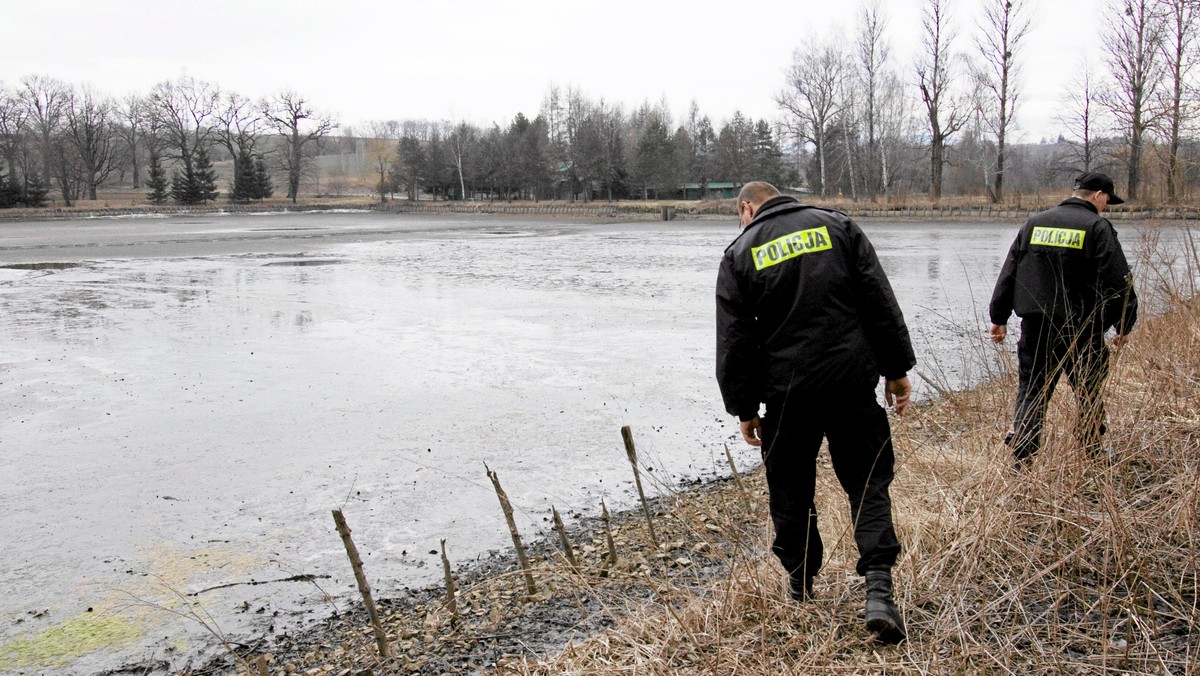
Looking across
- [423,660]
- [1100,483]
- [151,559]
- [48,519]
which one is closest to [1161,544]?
[1100,483]

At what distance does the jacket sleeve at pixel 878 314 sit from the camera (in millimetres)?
3377

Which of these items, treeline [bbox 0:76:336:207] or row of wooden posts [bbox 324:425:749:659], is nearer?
row of wooden posts [bbox 324:425:749:659]

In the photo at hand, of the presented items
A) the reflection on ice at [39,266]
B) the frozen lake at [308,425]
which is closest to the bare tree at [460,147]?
the reflection on ice at [39,266]

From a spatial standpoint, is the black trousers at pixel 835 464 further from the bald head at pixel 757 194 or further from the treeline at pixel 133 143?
the treeline at pixel 133 143

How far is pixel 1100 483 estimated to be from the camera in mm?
3711

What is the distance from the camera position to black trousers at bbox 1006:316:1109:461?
443cm

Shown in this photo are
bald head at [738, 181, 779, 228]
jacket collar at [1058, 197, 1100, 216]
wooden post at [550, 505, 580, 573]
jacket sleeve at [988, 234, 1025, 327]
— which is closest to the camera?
bald head at [738, 181, 779, 228]

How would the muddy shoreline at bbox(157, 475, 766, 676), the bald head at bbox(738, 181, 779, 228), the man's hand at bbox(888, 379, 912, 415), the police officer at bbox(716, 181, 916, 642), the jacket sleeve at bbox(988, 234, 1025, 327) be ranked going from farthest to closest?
the jacket sleeve at bbox(988, 234, 1025, 327)
the muddy shoreline at bbox(157, 475, 766, 676)
the bald head at bbox(738, 181, 779, 228)
the man's hand at bbox(888, 379, 912, 415)
the police officer at bbox(716, 181, 916, 642)

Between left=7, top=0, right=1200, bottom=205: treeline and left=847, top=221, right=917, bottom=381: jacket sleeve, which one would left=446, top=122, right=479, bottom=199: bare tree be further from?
left=847, top=221, right=917, bottom=381: jacket sleeve

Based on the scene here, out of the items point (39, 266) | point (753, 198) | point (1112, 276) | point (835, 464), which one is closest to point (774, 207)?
point (753, 198)

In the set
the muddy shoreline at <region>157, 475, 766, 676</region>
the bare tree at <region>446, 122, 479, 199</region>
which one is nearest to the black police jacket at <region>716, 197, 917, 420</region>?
the muddy shoreline at <region>157, 475, 766, 676</region>

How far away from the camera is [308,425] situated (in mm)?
8031

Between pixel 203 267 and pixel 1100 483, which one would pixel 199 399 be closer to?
pixel 1100 483

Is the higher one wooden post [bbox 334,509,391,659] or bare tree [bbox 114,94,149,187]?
bare tree [bbox 114,94,149,187]
